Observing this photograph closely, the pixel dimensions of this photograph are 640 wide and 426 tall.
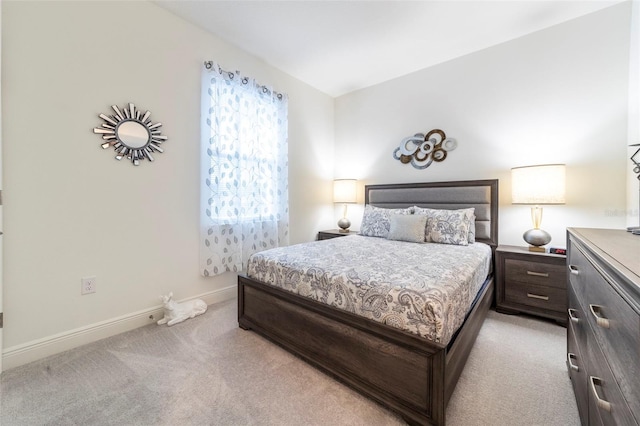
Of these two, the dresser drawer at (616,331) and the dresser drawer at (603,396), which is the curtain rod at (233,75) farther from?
the dresser drawer at (603,396)

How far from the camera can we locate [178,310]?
2.31 m

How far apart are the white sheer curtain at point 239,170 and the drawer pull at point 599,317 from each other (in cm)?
273

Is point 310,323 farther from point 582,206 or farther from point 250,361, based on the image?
point 582,206

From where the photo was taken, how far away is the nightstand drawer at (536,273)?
2240 mm

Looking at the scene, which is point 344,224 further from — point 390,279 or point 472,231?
point 390,279

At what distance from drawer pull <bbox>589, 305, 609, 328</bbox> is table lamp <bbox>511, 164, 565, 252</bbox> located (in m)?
1.79

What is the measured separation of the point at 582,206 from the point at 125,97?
427 centimetres

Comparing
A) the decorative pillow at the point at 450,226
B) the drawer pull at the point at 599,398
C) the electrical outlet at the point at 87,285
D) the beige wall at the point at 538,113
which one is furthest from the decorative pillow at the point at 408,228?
the electrical outlet at the point at 87,285

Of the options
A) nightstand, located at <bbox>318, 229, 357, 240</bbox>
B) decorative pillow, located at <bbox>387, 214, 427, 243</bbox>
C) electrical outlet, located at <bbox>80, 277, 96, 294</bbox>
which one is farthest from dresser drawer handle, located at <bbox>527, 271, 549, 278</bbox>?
electrical outlet, located at <bbox>80, 277, 96, 294</bbox>

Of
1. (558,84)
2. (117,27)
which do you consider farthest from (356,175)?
(117,27)

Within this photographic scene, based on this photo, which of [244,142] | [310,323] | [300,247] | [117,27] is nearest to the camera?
[310,323]

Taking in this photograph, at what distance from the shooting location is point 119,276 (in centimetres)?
212

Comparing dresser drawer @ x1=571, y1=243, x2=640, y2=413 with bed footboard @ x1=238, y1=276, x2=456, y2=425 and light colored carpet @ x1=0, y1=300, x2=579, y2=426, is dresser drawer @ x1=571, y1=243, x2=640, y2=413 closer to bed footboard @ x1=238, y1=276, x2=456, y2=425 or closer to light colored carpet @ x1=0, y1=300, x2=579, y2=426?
bed footboard @ x1=238, y1=276, x2=456, y2=425

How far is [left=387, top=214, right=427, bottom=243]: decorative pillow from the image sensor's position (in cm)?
270
